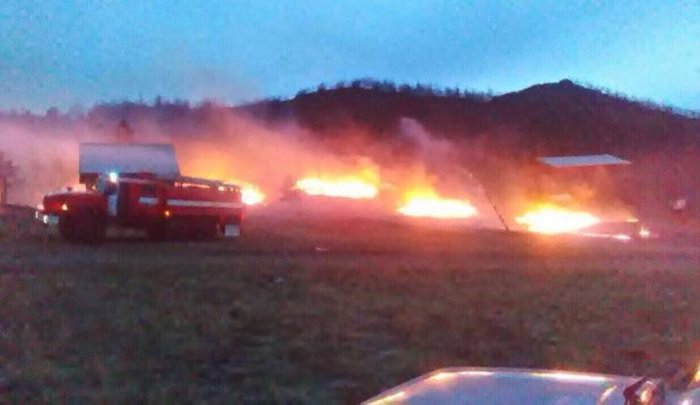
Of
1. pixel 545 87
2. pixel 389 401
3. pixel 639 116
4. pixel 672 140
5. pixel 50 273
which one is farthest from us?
pixel 545 87

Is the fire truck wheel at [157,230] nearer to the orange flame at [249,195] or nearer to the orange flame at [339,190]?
the orange flame at [249,195]

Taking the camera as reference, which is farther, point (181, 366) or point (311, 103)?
point (311, 103)

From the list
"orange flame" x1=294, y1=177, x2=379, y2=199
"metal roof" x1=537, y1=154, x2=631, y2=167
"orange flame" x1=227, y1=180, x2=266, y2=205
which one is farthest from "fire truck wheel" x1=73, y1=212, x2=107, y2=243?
"metal roof" x1=537, y1=154, x2=631, y2=167

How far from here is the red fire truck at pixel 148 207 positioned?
28125mm

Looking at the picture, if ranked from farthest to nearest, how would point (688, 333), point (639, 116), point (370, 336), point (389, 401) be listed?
1. point (639, 116)
2. point (688, 333)
3. point (370, 336)
4. point (389, 401)

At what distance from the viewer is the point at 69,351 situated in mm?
11328

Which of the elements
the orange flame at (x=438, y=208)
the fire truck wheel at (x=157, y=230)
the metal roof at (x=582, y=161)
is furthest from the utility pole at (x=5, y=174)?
the metal roof at (x=582, y=161)

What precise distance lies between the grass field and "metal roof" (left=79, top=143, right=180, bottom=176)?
33460 millimetres

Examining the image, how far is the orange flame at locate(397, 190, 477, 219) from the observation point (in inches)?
1737

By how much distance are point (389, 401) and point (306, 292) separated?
11.3 m

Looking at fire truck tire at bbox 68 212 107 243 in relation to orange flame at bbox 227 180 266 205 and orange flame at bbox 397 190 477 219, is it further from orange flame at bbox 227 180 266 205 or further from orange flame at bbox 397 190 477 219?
orange flame at bbox 397 190 477 219

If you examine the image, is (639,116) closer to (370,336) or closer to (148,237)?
(148,237)

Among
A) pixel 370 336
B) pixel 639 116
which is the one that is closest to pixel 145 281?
pixel 370 336

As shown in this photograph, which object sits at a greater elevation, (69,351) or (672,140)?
(672,140)
